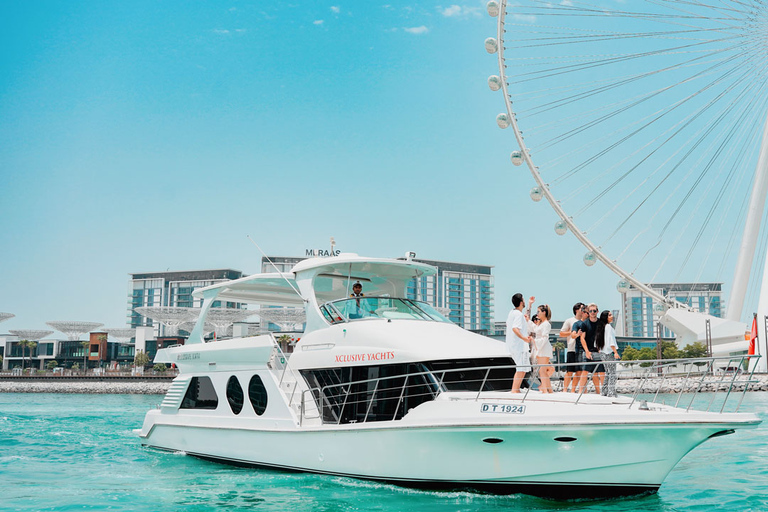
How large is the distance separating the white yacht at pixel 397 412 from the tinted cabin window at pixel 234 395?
0.04 m

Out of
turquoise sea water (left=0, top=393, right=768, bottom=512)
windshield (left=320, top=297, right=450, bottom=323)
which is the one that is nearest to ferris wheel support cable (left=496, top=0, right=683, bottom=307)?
turquoise sea water (left=0, top=393, right=768, bottom=512)

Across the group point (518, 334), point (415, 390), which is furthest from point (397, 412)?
point (518, 334)

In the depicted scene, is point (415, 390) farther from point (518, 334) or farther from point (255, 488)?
point (255, 488)

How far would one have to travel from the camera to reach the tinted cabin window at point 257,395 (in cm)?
1235

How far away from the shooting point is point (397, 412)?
10492mm

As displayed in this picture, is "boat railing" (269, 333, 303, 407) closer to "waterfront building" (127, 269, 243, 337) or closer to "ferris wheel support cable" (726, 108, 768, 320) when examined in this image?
"ferris wheel support cable" (726, 108, 768, 320)

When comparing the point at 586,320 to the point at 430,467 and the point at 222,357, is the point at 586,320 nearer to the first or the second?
the point at 430,467

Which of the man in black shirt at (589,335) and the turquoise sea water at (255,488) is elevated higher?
the man in black shirt at (589,335)

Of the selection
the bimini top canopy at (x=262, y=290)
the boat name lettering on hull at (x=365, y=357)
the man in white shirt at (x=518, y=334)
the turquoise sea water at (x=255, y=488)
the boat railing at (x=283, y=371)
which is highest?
the bimini top canopy at (x=262, y=290)

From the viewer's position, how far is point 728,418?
861 centimetres

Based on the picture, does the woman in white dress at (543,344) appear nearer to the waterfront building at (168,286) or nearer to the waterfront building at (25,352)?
the waterfront building at (25,352)

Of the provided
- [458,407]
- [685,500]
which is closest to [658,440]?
[685,500]

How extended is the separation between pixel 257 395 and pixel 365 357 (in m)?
2.76

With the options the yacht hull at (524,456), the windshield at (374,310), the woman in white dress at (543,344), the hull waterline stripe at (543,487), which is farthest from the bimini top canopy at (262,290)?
the hull waterline stripe at (543,487)
